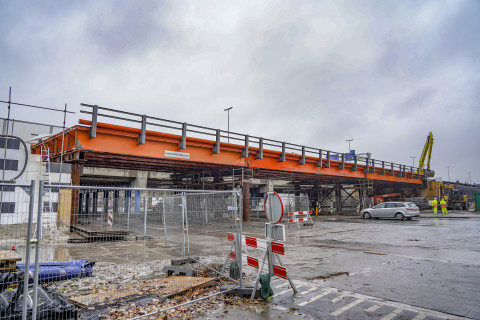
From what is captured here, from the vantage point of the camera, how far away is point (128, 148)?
14914mm

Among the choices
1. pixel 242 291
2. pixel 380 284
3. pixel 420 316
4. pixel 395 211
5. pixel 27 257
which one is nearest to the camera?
pixel 27 257

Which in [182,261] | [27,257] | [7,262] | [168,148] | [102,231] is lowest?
[182,261]

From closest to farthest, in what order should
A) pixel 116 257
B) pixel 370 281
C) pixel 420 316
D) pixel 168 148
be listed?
1. pixel 420 316
2. pixel 370 281
3. pixel 116 257
4. pixel 168 148

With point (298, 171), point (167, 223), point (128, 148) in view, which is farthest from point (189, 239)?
point (298, 171)

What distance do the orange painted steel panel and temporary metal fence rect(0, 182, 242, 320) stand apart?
4420 millimetres

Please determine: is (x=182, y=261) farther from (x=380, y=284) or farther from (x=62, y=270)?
(x=380, y=284)

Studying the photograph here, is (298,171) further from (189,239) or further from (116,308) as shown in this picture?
(116,308)

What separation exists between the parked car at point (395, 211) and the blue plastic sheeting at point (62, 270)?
23.2m

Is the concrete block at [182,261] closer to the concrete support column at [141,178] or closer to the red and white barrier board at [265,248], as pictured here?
the red and white barrier board at [265,248]

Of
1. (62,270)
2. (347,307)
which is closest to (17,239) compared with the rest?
(62,270)

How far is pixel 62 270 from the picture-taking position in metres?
6.32

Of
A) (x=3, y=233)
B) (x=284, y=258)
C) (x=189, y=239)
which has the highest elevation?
(x=3, y=233)

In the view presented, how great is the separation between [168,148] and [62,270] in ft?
34.6

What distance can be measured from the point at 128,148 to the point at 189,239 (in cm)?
822
